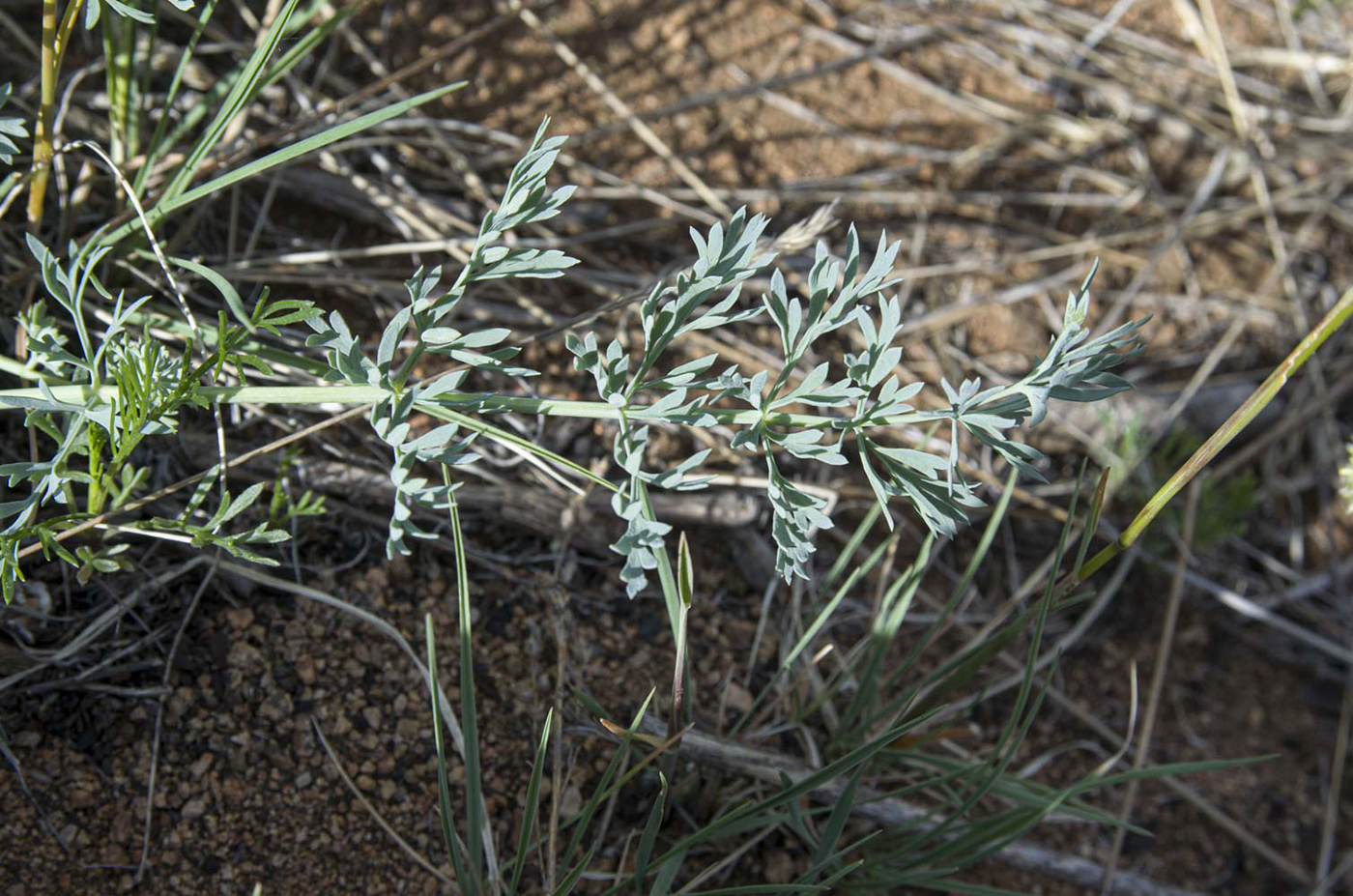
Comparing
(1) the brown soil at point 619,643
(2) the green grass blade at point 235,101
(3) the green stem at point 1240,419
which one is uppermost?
(2) the green grass blade at point 235,101

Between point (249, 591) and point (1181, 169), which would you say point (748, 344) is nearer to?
point (249, 591)

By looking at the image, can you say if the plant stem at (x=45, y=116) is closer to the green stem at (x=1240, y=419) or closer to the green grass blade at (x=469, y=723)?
the green grass blade at (x=469, y=723)

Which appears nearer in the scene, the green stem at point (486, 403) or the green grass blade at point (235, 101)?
the green stem at point (486, 403)

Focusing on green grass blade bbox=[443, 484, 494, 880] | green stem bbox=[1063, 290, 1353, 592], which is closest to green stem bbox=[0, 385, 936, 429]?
green grass blade bbox=[443, 484, 494, 880]

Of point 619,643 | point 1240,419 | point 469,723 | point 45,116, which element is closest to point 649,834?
point 469,723

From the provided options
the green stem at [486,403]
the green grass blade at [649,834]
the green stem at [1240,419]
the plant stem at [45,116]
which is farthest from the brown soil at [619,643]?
the green stem at [1240,419]

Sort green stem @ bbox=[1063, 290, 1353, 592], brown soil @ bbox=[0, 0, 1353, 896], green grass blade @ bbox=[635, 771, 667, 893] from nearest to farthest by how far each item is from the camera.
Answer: green stem @ bbox=[1063, 290, 1353, 592] → green grass blade @ bbox=[635, 771, 667, 893] → brown soil @ bbox=[0, 0, 1353, 896]

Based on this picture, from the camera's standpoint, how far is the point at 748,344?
207 cm

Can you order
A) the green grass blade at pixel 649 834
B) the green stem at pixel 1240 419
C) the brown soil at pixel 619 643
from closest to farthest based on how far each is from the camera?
the green stem at pixel 1240 419, the green grass blade at pixel 649 834, the brown soil at pixel 619 643

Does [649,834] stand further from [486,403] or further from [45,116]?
[45,116]

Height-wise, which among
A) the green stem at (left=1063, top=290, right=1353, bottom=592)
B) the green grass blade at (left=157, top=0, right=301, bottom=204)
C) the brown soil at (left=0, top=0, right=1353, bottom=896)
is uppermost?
the green grass blade at (left=157, top=0, right=301, bottom=204)

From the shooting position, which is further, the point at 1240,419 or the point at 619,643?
the point at 619,643

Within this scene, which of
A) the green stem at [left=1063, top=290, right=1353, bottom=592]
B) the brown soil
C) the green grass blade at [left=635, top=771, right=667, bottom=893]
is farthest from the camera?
the brown soil

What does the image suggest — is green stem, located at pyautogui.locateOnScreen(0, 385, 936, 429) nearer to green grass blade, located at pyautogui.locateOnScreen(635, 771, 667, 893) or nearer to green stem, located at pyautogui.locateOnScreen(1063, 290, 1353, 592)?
green stem, located at pyautogui.locateOnScreen(1063, 290, 1353, 592)
